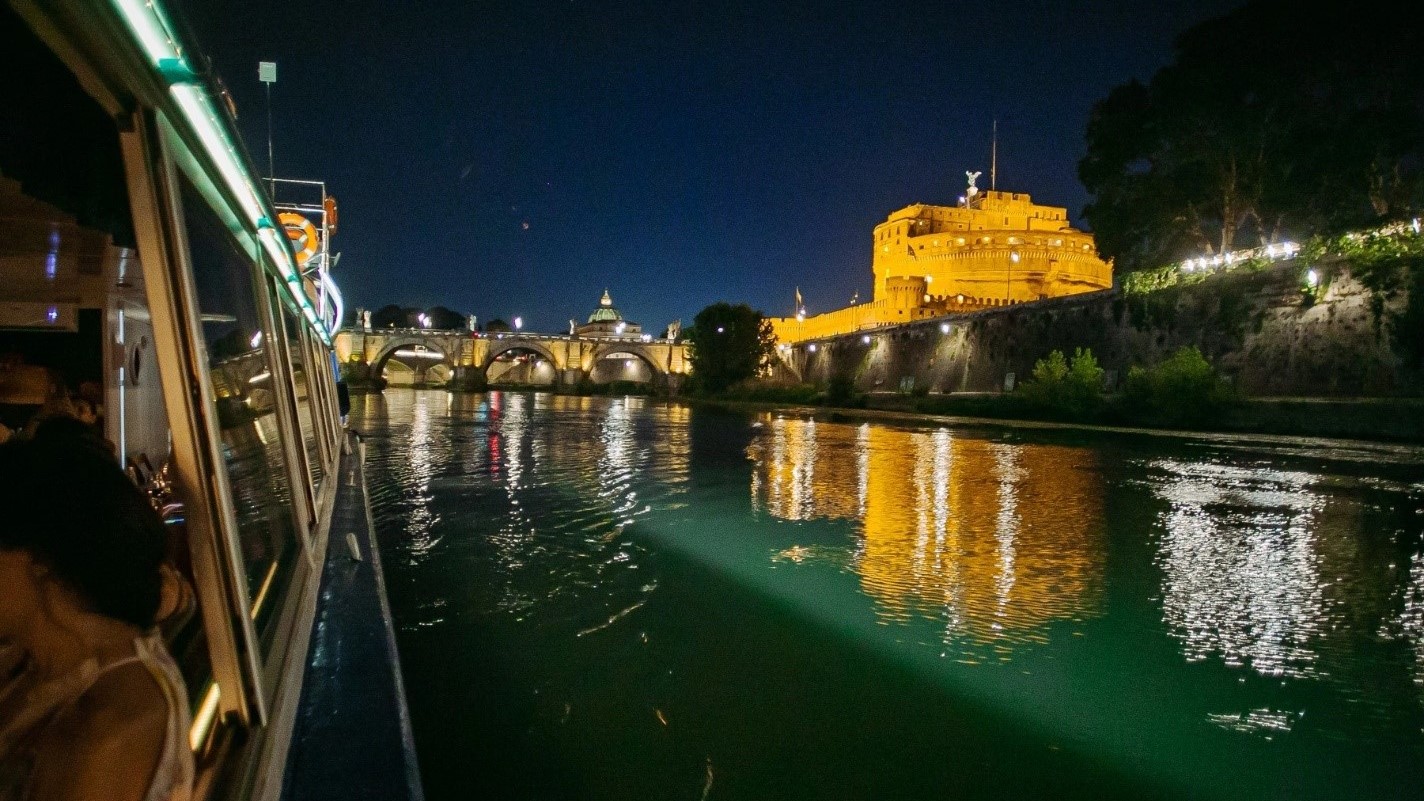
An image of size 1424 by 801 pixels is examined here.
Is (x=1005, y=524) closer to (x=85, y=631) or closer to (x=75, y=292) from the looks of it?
(x=75, y=292)

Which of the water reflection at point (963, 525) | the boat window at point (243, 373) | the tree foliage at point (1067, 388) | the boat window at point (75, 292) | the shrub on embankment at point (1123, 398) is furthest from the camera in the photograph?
the tree foliage at point (1067, 388)

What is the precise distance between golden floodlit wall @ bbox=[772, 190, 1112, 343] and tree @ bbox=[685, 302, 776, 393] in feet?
40.1

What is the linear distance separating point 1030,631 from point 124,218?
5807 millimetres

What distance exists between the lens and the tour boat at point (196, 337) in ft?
6.31

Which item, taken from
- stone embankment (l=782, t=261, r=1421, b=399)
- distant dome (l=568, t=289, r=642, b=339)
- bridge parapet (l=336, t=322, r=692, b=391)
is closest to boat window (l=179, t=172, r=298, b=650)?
stone embankment (l=782, t=261, r=1421, b=399)

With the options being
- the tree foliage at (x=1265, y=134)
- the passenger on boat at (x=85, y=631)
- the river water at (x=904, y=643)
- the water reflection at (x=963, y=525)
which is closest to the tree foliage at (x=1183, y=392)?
the tree foliage at (x=1265, y=134)

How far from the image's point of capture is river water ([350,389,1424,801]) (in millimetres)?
4168

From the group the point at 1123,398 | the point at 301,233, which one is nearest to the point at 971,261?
the point at 1123,398

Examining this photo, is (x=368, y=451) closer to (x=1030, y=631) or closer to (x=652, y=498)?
(x=652, y=498)

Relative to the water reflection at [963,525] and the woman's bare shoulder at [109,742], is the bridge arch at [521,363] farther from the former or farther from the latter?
the woman's bare shoulder at [109,742]

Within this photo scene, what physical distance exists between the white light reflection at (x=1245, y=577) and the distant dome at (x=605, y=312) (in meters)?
144

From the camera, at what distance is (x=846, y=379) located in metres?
48.4

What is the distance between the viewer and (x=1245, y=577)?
306 inches

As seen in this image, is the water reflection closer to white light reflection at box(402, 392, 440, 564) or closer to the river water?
the river water
